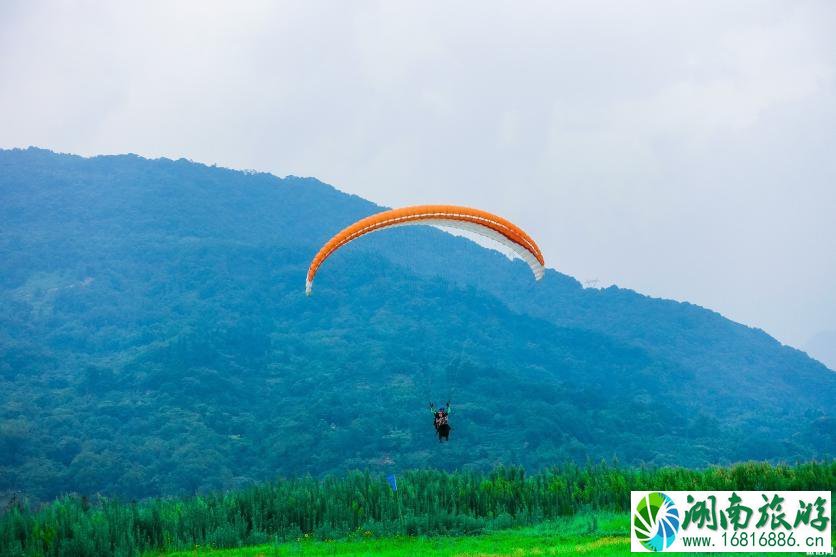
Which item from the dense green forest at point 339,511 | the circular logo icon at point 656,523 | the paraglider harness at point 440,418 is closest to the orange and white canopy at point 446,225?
the paraglider harness at point 440,418

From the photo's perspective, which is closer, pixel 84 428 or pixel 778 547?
pixel 778 547

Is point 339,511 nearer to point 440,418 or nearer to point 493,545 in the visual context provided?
point 440,418

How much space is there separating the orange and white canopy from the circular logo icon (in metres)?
10.7

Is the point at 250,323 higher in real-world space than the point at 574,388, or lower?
higher

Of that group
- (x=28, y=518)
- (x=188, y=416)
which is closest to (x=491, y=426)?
(x=188, y=416)

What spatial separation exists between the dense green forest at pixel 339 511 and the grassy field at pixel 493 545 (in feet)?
4.22

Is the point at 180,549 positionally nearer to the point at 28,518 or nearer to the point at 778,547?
the point at 28,518

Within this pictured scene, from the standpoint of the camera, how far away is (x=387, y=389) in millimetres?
171125

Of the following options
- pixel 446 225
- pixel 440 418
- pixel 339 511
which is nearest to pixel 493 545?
pixel 440 418

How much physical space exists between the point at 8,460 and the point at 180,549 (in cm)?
11948

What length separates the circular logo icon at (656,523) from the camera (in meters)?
19.2

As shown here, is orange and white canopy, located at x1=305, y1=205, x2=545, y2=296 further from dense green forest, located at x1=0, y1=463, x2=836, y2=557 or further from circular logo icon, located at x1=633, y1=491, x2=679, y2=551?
circular logo icon, located at x1=633, y1=491, x2=679, y2=551

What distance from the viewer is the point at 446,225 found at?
2827 cm

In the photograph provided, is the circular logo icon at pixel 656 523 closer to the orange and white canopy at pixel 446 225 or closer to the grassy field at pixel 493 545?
the grassy field at pixel 493 545
